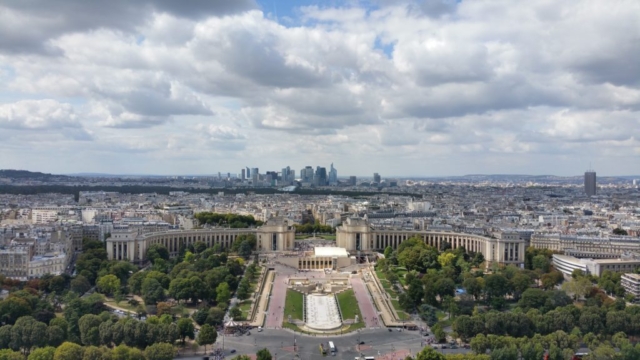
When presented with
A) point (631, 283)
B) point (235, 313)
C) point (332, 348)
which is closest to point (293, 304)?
point (235, 313)

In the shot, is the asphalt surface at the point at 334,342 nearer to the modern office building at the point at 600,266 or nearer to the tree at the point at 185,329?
the tree at the point at 185,329

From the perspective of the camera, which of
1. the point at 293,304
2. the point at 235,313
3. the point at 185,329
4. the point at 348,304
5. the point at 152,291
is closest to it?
the point at 185,329

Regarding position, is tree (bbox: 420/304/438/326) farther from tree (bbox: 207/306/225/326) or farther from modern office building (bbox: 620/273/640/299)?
modern office building (bbox: 620/273/640/299)

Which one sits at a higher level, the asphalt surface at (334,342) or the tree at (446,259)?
the tree at (446,259)

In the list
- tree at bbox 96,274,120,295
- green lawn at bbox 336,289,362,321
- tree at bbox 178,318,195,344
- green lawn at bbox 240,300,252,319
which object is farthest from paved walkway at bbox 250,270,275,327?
tree at bbox 96,274,120,295

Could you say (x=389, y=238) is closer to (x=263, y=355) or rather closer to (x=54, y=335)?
(x=263, y=355)

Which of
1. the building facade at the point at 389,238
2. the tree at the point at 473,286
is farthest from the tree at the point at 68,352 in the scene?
the building facade at the point at 389,238

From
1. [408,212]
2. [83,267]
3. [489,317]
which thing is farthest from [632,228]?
[83,267]
